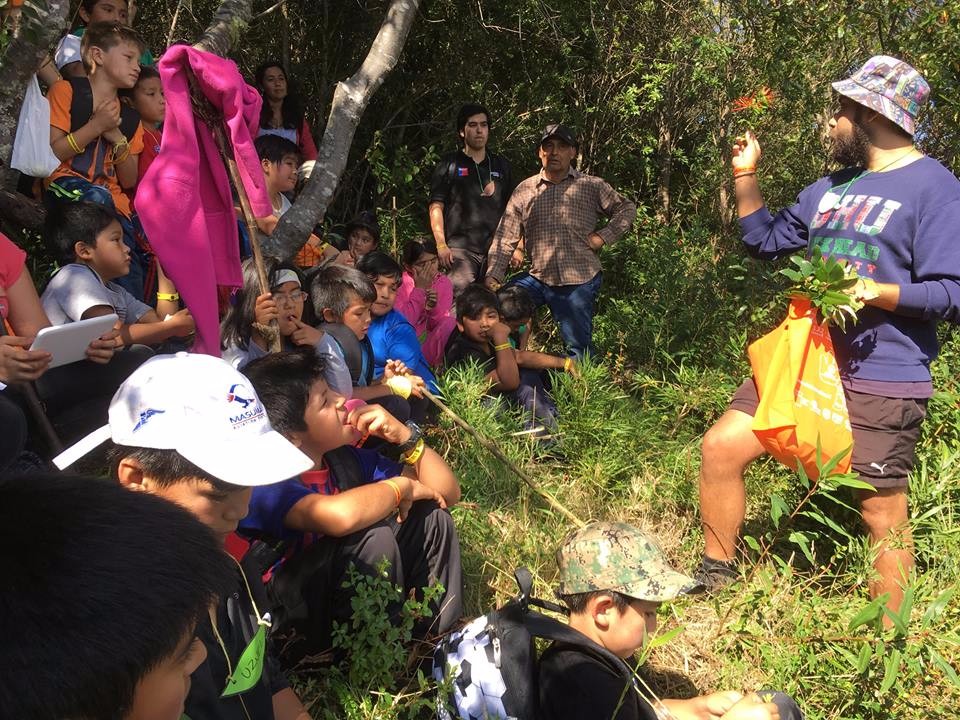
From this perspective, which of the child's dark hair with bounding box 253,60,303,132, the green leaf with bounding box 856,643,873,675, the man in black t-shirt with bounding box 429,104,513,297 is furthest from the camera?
the man in black t-shirt with bounding box 429,104,513,297

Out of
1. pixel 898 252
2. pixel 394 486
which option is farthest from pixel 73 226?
pixel 898 252

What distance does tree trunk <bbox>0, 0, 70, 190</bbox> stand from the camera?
12.0 feet

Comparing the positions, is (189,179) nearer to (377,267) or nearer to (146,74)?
(377,267)

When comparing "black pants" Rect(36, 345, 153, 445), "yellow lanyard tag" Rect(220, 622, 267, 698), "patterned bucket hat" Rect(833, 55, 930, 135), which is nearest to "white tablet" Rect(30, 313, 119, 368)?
"black pants" Rect(36, 345, 153, 445)

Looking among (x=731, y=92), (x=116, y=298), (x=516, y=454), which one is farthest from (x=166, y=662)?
(x=731, y=92)

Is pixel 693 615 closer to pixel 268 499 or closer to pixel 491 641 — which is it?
pixel 491 641

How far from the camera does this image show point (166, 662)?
1062mm

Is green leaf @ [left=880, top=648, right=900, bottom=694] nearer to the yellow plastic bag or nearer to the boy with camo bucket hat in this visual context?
the boy with camo bucket hat

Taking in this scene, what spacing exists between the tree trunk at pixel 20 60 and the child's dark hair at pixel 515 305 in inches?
107

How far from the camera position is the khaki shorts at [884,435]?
2957mm

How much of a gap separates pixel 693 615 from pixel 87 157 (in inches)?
132

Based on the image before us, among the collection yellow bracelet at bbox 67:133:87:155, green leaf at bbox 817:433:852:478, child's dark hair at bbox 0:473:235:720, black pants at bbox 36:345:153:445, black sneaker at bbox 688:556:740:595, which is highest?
child's dark hair at bbox 0:473:235:720

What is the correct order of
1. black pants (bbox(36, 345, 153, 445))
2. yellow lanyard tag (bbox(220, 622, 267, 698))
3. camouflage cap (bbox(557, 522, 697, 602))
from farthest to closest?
black pants (bbox(36, 345, 153, 445)), camouflage cap (bbox(557, 522, 697, 602)), yellow lanyard tag (bbox(220, 622, 267, 698))

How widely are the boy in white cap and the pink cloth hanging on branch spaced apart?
116 cm
